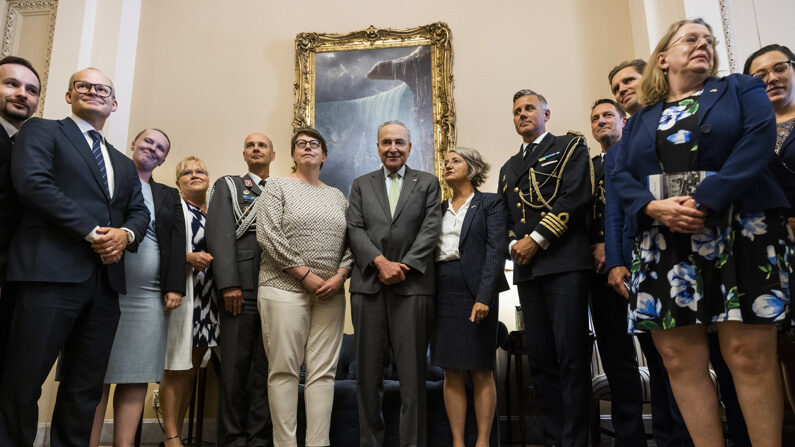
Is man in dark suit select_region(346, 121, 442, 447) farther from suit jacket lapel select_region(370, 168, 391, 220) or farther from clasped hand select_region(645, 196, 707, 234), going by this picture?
clasped hand select_region(645, 196, 707, 234)

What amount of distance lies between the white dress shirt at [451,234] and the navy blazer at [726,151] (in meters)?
0.98

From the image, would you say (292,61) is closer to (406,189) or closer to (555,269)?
(406,189)

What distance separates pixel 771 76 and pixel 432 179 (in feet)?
5.01

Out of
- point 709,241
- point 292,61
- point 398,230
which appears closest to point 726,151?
point 709,241

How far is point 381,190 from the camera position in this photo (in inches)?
110

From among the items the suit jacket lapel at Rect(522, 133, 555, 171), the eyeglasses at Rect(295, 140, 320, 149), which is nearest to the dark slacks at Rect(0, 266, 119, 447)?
the eyeglasses at Rect(295, 140, 320, 149)

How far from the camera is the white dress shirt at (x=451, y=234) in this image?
266 cm

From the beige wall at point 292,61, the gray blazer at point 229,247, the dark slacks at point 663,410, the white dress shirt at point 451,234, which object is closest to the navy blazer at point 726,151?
the dark slacks at point 663,410

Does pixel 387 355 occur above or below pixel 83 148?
below

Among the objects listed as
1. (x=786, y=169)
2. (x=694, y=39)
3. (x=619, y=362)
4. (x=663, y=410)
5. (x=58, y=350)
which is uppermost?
(x=694, y=39)

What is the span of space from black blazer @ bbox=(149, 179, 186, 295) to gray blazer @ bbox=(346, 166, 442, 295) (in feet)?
2.71

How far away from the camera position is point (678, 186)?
1686 millimetres

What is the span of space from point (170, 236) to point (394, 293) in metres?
1.13

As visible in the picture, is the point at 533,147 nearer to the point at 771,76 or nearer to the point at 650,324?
the point at 771,76
